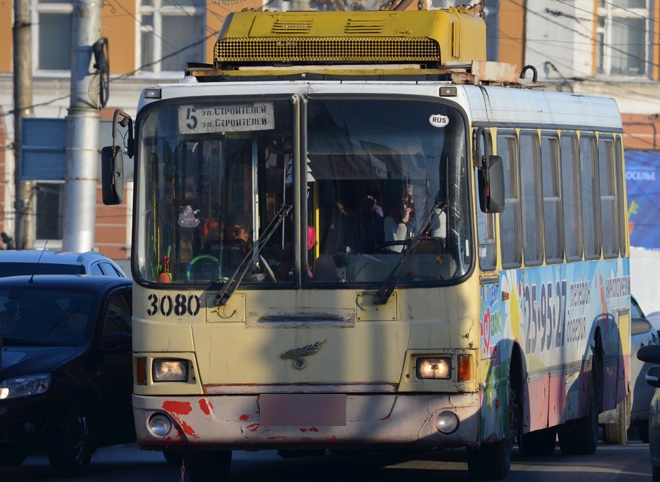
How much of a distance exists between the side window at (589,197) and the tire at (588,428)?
914mm

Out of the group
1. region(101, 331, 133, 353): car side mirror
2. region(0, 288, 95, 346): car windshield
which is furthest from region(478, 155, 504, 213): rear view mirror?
region(0, 288, 95, 346): car windshield

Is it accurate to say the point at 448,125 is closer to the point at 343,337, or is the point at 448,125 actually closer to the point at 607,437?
the point at 343,337

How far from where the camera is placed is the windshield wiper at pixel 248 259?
9.23m

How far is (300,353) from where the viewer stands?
9148 mm

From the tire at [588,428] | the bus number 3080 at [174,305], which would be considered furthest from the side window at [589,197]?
the bus number 3080 at [174,305]

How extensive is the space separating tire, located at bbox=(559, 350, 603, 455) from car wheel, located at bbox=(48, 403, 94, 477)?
3940mm

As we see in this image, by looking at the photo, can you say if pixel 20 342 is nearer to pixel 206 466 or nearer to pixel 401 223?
pixel 206 466

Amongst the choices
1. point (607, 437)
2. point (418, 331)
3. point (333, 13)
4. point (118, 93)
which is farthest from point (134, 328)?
point (118, 93)

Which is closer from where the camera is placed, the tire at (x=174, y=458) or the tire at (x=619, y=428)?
the tire at (x=174, y=458)

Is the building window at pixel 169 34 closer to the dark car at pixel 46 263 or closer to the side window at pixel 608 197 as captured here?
the dark car at pixel 46 263

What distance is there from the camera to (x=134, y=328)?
9.50 metres

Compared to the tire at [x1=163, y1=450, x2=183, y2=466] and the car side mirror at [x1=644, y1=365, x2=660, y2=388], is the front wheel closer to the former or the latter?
the car side mirror at [x1=644, y1=365, x2=660, y2=388]

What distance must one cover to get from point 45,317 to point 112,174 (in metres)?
2.71

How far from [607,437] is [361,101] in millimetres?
6326
